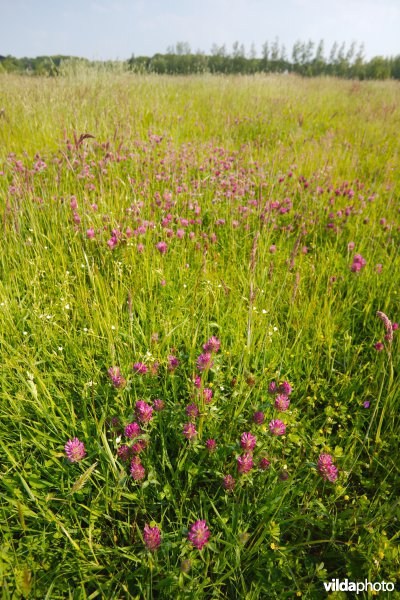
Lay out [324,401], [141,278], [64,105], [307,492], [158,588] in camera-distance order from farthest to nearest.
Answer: [64,105] → [141,278] → [324,401] → [307,492] → [158,588]

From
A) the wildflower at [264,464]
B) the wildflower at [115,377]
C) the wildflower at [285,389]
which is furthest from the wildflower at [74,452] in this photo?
the wildflower at [285,389]

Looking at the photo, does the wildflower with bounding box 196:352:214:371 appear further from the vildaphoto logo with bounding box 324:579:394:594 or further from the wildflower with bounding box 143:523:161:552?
the vildaphoto logo with bounding box 324:579:394:594

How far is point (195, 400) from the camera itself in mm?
1277

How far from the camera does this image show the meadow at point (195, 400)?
43.4 inches

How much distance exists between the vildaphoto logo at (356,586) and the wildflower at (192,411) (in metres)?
0.67

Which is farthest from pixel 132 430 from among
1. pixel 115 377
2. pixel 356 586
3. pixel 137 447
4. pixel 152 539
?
pixel 356 586

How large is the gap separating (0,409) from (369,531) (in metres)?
1.54

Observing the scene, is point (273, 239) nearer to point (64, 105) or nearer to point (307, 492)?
point (307, 492)

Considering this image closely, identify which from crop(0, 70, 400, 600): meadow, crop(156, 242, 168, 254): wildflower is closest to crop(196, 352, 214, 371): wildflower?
crop(0, 70, 400, 600): meadow

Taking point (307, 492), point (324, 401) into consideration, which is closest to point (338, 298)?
point (324, 401)

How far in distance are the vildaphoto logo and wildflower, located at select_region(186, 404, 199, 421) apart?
0.67 meters

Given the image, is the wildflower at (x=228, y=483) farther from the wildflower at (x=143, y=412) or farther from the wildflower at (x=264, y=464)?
the wildflower at (x=143, y=412)

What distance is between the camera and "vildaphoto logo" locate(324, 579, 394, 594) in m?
1.06

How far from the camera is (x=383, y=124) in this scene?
6.29 metres
